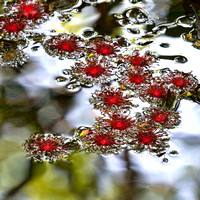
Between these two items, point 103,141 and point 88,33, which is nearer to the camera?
point 103,141

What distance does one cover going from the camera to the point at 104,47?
4.51 ft

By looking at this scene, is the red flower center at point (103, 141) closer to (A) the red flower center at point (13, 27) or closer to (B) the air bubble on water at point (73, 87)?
(B) the air bubble on water at point (73, 87)

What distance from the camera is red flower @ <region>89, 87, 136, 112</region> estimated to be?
118 centimetres

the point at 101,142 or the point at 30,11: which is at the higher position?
the point at 30,11

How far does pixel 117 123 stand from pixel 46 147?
0.22 metres

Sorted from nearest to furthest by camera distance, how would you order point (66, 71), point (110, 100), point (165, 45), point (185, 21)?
1. point (110, 100)
2. point (66, 71)
3. point (165, 45)
4. point (185, 21)

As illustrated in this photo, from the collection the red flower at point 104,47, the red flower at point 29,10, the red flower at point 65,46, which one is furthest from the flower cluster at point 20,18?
the red flower at point 104,47

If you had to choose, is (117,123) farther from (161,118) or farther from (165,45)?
(165,45)

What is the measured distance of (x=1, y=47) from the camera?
1371mm

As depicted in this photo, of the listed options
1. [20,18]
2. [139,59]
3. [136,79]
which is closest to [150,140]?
[136,79]

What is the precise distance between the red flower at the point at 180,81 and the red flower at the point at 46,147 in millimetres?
416

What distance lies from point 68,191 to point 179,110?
0.44 m

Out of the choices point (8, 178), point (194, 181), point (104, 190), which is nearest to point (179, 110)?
point (194, 181)

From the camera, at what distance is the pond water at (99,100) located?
999 mm
